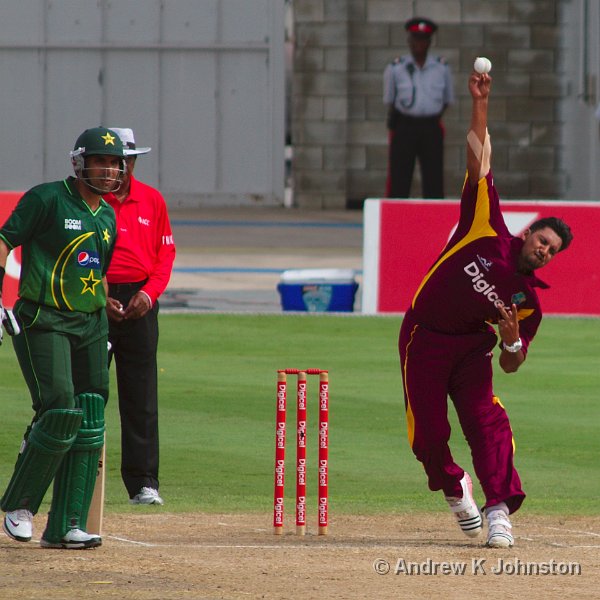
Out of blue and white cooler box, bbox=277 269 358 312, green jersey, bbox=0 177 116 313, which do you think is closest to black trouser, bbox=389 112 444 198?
blue and white cooler box, bbox=277 269 358 312

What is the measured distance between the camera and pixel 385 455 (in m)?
12.3

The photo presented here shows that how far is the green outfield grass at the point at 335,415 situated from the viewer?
11109mm

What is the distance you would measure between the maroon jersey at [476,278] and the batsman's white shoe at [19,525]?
2091mm

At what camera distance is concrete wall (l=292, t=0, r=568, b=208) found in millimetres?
33531

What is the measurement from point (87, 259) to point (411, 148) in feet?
65.8

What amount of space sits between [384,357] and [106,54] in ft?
64.5

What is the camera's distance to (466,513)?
9.19 m

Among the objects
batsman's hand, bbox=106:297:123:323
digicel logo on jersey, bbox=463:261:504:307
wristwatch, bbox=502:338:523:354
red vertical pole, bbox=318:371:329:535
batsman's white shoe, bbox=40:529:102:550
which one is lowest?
batsman's white shoe, bbox=40:529:102:550

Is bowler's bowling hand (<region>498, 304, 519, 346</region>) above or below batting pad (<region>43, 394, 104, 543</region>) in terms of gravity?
above

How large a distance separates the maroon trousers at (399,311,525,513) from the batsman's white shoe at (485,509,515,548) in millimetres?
62

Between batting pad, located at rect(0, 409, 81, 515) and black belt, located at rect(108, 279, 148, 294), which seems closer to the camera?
batting pad, located at rect(0, 409, 81, 515)

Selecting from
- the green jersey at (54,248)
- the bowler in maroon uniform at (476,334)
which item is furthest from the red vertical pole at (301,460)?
the green jersey at (54,248)

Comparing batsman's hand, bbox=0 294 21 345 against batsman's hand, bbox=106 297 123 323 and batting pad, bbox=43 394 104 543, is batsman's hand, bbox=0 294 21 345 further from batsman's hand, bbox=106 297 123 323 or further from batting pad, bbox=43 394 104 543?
batsman's hand, bbox=106 297 123 323

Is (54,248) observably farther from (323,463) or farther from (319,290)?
(319,290)
